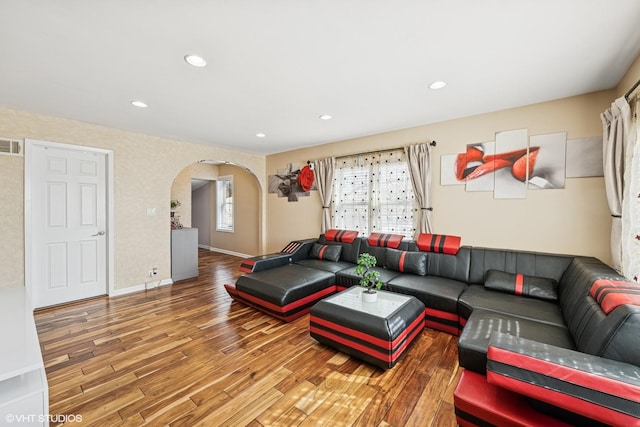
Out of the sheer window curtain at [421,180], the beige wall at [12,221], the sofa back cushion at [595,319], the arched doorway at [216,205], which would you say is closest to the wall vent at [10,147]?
the beige wall at [12,221]

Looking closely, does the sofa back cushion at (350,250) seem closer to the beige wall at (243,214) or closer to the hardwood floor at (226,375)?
the hardwood floor at (226,375)

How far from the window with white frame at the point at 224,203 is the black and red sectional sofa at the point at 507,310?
359cm

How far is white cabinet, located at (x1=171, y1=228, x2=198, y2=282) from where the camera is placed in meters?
4.78

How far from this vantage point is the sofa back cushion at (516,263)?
280cm

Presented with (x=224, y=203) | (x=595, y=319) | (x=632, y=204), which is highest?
(x=224, y=203)

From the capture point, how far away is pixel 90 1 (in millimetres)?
1533

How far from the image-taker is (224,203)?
300 inches

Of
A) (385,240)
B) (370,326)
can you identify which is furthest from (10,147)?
(385,240)

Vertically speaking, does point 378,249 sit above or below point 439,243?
below

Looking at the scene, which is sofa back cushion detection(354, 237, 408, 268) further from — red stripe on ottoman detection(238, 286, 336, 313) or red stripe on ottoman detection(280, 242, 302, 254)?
red stripe on ottoman detection(280, 242, 302, 254)

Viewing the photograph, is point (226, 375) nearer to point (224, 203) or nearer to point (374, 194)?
point (374, 194)

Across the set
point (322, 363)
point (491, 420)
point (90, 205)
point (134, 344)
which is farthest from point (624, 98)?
point (90, 205)

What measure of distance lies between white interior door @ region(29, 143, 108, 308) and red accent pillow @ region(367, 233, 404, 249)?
13.5 ft

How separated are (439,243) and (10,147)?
18.3 ft
